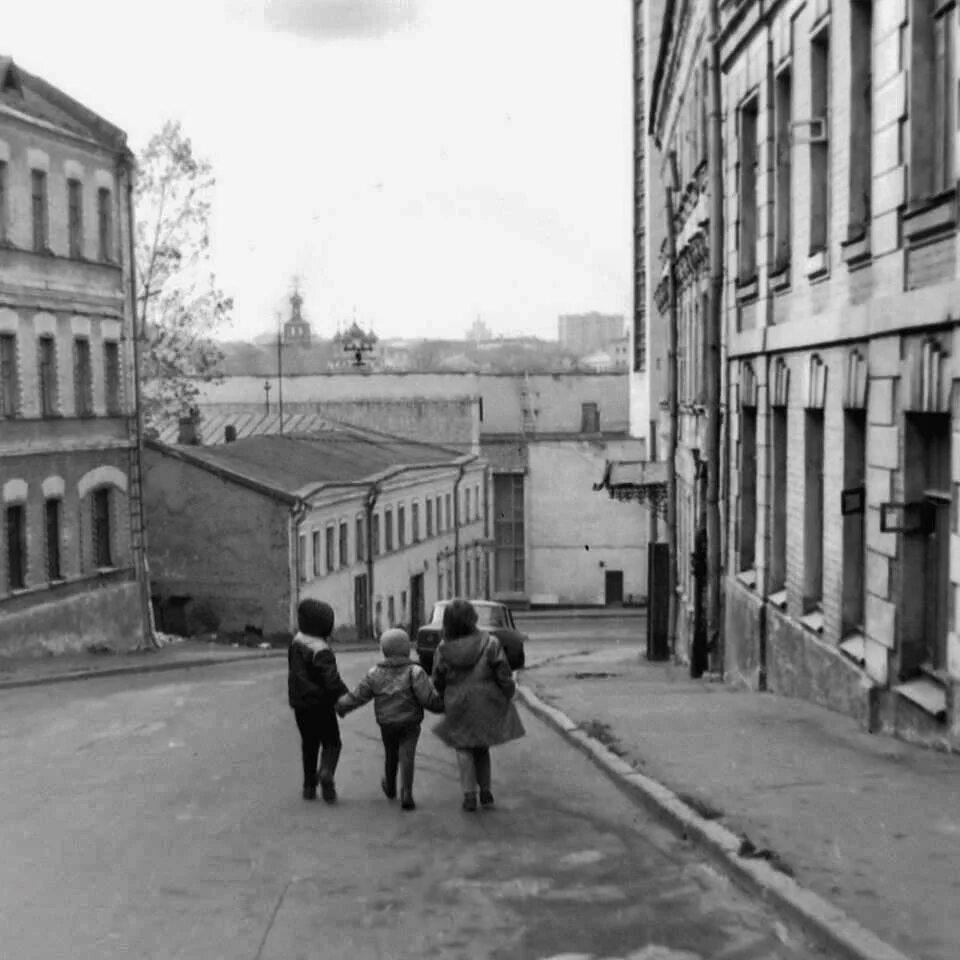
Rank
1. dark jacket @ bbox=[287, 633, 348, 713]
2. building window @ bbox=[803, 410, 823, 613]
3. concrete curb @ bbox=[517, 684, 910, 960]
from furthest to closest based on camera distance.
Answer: building window @ bbox=[803, 410, 823, 613]
dark jacket @ bbox=[287, 633, 348, 713]
concrete curb @ bbox=[517, 684, 910, 960]

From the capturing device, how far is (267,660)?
3744 centimetres

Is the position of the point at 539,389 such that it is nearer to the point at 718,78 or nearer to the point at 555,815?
the point at 718,78

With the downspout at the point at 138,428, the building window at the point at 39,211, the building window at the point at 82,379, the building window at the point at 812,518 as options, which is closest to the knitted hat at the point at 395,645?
the building window at the point at 812,518

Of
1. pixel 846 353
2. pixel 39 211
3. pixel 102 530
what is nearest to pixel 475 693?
pixel 846 353

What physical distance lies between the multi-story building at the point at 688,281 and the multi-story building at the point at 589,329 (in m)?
135

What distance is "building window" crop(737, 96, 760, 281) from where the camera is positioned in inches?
784

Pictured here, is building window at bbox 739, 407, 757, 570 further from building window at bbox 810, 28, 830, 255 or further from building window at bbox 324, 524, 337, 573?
building window at bbox 324, 524, 337, 573

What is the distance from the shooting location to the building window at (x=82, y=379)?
3484cm

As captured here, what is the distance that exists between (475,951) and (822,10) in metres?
9.92

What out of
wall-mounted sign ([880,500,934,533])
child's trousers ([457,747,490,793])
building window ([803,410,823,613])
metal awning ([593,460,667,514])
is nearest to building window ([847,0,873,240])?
building window ([803,410,823,613])

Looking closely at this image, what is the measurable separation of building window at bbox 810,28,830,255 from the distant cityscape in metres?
62.3

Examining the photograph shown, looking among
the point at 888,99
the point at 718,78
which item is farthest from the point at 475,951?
the point at 718,78

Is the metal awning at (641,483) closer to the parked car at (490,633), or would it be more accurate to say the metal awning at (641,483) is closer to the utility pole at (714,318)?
the parked car at (490,633)

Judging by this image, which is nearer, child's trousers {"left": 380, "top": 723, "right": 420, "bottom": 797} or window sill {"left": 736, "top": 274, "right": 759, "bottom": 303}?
child's trousers {"left": 380, "top": 723, "right": 420, "bottom": 797}
